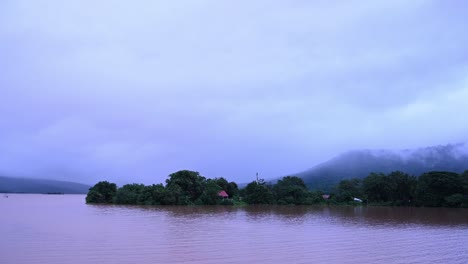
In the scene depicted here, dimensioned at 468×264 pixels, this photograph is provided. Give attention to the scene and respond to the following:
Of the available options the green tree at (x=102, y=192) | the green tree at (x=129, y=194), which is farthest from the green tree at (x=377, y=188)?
the green tree at (x=102, y=192)

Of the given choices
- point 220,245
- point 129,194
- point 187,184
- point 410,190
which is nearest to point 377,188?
point 410,190

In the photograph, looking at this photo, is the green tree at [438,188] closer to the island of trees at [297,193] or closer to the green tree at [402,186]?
the island of trees at [297,193]

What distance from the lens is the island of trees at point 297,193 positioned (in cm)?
4984

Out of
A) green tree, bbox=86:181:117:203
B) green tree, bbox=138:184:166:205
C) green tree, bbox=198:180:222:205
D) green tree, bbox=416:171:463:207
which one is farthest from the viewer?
green tree, bbox=86:181:117:203

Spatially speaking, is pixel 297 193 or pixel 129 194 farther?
pixel 297 193

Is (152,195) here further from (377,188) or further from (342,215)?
(377,188)

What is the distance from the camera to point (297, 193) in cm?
5681

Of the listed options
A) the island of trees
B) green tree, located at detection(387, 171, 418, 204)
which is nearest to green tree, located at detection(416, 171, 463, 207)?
the island of trees

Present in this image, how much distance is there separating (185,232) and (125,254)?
7.06m

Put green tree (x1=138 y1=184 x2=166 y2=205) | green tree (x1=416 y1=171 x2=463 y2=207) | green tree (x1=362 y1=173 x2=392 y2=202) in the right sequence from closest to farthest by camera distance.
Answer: green tree (x1=138 y1=184 x2=166 y2=205)
green tree (x1=416 y1=171 x2=463 y2=207)
green tree (x1=362 y1=173 x2=392 y2=202)

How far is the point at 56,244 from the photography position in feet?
52.8

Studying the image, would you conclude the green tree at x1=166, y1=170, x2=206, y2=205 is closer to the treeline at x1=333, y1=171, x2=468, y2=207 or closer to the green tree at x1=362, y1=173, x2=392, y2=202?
the treeline at x1=333, y1=171, x2=468, y2=207

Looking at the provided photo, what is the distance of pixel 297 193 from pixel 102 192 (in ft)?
88.8

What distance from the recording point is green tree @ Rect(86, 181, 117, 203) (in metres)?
54.7
